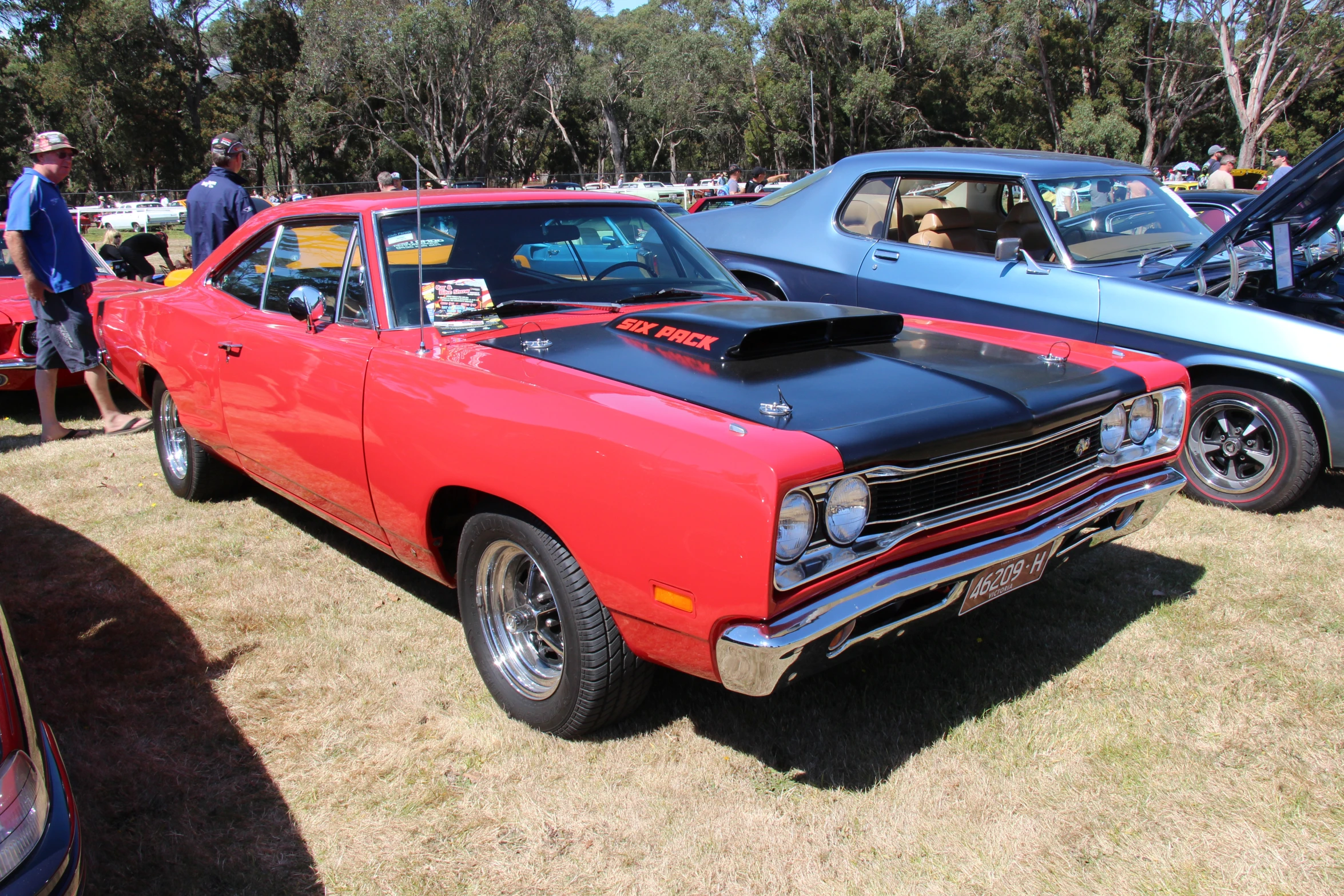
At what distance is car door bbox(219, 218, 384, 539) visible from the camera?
10.5ft

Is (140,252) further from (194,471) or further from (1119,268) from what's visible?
(1119,268)

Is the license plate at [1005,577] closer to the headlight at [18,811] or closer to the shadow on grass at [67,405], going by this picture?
the headlight at [18,811]

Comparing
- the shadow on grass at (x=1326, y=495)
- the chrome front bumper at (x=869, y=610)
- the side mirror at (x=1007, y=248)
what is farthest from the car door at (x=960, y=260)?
the chrome front bumper at (x=869, y=610)

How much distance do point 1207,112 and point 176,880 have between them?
4780 cm

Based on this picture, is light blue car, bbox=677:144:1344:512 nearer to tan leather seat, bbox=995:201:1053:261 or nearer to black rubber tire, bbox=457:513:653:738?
tan leather seat, bbox=995:201:1053:261

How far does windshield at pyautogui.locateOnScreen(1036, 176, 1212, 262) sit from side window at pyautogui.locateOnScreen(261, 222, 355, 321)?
146 inches

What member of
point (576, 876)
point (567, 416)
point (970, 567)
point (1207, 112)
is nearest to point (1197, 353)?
point (970, 567)

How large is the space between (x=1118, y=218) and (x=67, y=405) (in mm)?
7425

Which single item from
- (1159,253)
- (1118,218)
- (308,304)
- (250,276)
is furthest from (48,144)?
(1159,253)

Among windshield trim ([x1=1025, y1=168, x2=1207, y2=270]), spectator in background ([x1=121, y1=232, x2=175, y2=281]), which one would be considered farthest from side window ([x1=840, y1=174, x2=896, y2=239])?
spectator in background ([x1=121, y1=232, x2=175, y2=281])

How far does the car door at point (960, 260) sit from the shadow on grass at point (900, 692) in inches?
68.1

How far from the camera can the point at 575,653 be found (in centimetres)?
255

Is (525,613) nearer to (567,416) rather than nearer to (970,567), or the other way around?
(567,416)

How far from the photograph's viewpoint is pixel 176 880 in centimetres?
226
